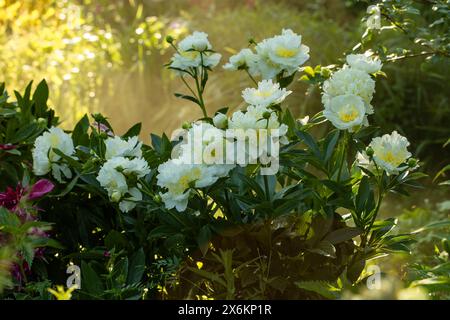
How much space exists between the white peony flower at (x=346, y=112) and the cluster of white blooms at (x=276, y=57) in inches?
8.9

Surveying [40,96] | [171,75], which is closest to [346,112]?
[40,96]

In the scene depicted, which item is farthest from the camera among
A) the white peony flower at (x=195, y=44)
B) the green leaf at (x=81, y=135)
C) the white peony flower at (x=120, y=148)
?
the green leaf at (x=81, y=135)

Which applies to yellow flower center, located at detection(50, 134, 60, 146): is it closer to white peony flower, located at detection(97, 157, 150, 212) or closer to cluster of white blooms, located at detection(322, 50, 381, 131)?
white peony flower, located at detection(97, 157, 150, 212)

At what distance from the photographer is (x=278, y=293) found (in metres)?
2.27

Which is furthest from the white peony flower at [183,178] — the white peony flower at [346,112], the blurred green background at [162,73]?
the blurred green background at [162,73]

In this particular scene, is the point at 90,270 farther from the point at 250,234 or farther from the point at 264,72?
the point at 264,72

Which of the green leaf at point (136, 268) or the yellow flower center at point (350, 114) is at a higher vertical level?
the yellow flower center at point (350, 114)

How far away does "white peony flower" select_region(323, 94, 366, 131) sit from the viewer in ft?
6.81

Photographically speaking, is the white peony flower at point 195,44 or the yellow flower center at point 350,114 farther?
the white peony flower at point 195,44

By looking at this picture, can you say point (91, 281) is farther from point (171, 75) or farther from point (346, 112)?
point (171, 75)

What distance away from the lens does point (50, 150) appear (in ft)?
7.54

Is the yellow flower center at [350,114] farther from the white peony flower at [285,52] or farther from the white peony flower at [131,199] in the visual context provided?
the white peony flower at [131,199]

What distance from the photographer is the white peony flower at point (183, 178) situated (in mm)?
2031

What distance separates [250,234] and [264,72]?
0.49 meters
